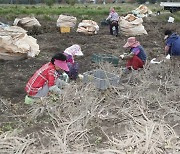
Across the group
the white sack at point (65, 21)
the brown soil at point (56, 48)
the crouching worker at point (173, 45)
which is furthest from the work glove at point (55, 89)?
the white sack at point (65, 21)

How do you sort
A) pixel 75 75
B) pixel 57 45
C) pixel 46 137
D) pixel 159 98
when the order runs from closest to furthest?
pixel 46 137 < pixel 159 98 < pixel 75 75 < pixel 57 45

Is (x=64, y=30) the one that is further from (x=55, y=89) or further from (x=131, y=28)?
(x=55, y=89)

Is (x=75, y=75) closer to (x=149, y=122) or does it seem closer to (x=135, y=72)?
(x=135, y=72)

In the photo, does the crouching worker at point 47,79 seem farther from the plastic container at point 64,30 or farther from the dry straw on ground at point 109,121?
the plastic container at point 64,30

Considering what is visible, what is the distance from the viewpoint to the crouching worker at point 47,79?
512cm

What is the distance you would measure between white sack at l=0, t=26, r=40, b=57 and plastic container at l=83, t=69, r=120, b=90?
2998mm

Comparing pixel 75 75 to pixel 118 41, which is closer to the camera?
pixel 75 75

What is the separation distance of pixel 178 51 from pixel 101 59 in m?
1.76

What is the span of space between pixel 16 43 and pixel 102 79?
364 cm

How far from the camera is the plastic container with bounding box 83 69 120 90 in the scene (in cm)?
597

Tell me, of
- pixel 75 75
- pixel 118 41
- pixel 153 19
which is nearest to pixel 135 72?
pixel 75 75

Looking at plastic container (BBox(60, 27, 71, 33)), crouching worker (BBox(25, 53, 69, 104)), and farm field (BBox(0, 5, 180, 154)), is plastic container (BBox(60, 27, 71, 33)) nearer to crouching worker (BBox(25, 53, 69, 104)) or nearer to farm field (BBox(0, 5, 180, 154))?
farm field (BBox(0, 5, 180, 154))

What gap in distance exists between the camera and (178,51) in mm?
8297

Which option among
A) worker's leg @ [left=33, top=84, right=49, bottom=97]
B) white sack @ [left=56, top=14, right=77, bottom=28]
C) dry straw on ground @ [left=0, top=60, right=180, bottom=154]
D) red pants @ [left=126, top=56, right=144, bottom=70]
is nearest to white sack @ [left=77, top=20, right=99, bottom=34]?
white sack @ [left=56, top=14, right=77, bottom=28]
